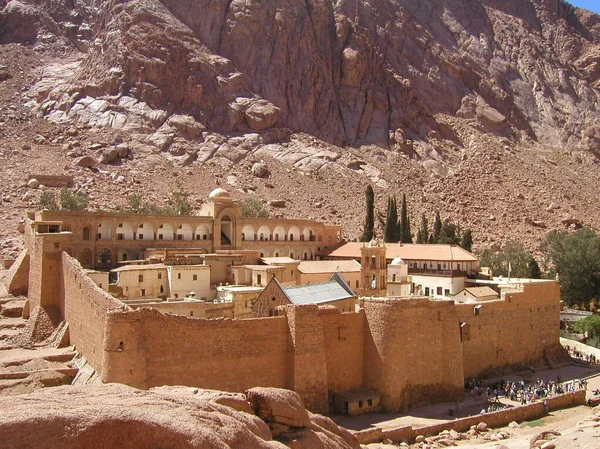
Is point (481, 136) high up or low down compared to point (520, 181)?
up

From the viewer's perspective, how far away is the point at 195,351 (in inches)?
704

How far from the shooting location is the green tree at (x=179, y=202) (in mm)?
50737

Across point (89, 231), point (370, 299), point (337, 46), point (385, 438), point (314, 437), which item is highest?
point (337, 46)

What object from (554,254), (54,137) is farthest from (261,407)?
(54,137)

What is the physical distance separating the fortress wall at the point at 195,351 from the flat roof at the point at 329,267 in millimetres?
15113

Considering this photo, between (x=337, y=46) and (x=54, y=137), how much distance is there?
38.3 m

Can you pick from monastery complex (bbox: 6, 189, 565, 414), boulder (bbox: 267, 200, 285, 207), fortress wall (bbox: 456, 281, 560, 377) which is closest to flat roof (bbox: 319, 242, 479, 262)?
monastery complex (bbox: 6, 189, 565, 414)

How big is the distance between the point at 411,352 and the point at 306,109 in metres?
61.4

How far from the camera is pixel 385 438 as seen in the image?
1875 cm

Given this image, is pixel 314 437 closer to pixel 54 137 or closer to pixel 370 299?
pixel 370 299

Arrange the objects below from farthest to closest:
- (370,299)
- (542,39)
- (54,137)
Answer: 1. (542,39)
2. (54,137)
3. (370,299)

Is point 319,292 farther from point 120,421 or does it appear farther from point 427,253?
point 120,421

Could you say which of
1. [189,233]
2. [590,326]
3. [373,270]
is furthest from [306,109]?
[373,270]

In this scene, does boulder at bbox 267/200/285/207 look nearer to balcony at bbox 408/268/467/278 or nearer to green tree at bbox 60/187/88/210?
green tree at bbox 60/187/88/210
